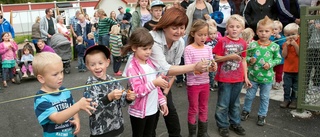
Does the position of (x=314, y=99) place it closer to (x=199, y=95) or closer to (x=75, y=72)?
(x=199, y=95)

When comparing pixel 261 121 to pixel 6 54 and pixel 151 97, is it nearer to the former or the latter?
pixel 151 97

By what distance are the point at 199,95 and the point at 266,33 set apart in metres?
1.29

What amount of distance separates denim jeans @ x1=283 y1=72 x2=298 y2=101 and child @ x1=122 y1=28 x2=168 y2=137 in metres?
2.85

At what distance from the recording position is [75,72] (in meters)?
9.40

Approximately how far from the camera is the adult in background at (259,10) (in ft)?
20.0

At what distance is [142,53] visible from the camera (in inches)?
114

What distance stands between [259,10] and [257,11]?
45mm

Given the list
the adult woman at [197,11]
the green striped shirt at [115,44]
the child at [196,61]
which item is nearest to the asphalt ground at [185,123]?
the child at [196,61]

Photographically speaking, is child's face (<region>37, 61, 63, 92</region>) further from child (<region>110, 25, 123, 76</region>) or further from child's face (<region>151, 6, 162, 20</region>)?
child (<region>110, 25, 123, 76</region>)

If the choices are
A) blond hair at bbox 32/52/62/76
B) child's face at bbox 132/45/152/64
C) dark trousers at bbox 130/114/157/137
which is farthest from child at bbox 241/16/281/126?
blond hair at bbox 32/52/62/76

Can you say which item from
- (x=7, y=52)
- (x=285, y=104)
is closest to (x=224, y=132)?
(x=285, y=104)

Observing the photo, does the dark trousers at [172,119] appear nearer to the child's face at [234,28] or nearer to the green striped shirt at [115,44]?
the child's face at [234,28]

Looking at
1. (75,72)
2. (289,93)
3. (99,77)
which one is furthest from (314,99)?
(75,72)

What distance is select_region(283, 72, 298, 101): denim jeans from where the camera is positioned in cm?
491
